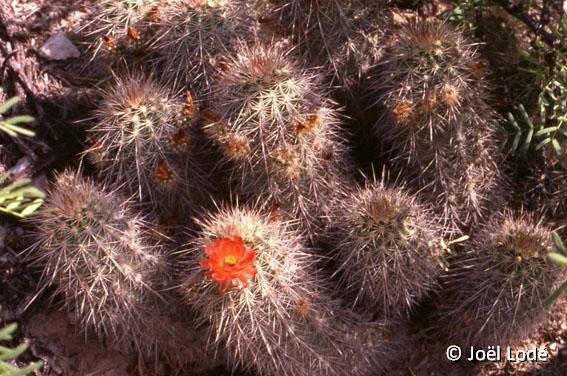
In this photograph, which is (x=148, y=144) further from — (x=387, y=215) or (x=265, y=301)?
(x=387, y=215)

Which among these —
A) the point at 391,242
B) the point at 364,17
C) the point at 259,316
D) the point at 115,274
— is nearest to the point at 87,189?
the point at 115,274

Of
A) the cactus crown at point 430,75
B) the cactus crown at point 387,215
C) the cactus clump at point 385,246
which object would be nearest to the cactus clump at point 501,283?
the cactus clump at point 385,246

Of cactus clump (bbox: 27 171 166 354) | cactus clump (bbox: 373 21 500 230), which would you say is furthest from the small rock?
cactus clump (bbox: 373 21 500 230)

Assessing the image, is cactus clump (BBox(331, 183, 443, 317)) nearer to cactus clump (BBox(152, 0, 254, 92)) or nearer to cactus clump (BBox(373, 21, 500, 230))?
cactus clump (BBox(373, 21, 500, 230))

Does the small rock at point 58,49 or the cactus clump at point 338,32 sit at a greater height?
the cactus clump at point 338,32

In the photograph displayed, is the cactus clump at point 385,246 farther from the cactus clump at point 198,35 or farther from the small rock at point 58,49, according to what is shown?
the small rock at point 58,49

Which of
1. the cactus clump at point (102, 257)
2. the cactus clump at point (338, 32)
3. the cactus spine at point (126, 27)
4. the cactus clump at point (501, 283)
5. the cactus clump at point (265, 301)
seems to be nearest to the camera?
the cactus clump at point (265, 301)
